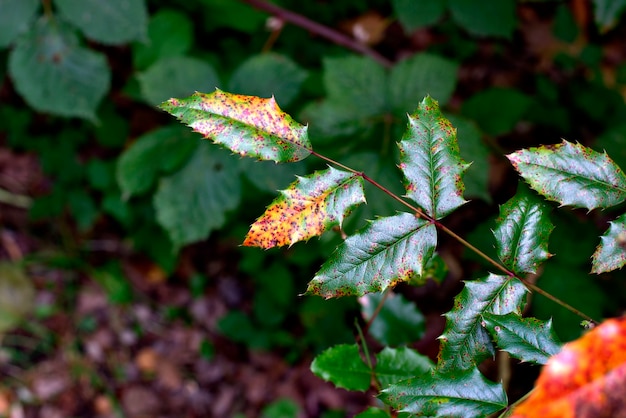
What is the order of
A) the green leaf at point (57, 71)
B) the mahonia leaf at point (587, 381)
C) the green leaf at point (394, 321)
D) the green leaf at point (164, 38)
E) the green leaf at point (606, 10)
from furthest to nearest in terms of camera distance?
the green leaf at point (164, 38)
the green leaf at point (57, 71)
the green leaf at point (606, 10)
the green leaf at point (394, 321)
the mahonia leaf at point (587, 381)

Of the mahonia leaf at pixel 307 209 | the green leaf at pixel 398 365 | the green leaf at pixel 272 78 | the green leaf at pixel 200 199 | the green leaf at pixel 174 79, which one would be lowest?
the green leaf at pixel 200 199

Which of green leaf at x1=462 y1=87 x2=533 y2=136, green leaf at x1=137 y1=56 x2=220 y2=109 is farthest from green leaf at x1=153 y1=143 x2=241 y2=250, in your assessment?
green leaf at x1=462 y1=87 x2=533 y2=136

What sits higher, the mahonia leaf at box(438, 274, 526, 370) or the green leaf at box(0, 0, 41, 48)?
the mahonia leaf at box(438, 274, 526, 370)

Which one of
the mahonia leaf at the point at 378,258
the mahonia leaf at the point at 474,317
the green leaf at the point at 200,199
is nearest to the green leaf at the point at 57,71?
the green leaf at the point at 200,199

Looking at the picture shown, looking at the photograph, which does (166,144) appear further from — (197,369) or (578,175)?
(197,369)

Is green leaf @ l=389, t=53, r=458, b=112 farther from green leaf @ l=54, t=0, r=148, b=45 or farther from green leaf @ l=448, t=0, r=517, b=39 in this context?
green leaf @ l=54, t=0, r=148, b=45

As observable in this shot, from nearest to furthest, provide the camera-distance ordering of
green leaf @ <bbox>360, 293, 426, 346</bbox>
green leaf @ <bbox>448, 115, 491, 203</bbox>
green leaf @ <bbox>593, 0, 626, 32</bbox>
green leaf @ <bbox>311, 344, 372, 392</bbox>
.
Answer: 1. green leaf @ <bbox>311, 344, 372, 392</bbox>
2. green leaf @ <bbox>360, 293, 426, 346</bbox>
3. green leaf @ <bbox>593, 0, 626, 32</bbox>
4. green leaf @ <bbox>448, 115, 491, 203</bbox>

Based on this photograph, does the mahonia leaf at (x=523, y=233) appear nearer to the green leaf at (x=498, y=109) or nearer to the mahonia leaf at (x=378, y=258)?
the mahonia leaf at (x=378, y=258)
